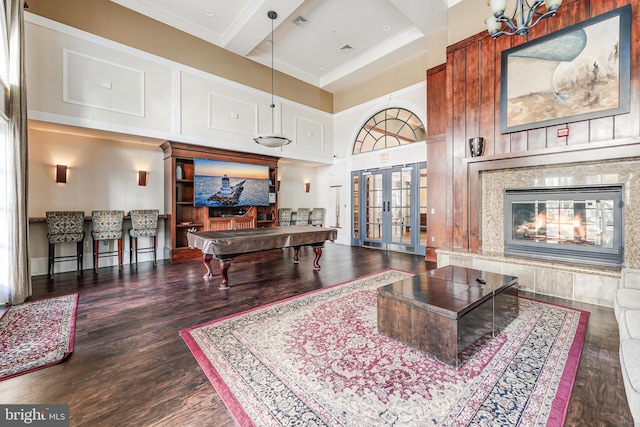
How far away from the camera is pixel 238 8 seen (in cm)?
518

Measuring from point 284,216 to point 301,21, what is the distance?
4699 millimetres

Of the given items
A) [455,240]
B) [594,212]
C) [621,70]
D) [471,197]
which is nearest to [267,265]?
[455,240]

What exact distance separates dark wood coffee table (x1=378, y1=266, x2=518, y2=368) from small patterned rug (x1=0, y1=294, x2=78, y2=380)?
258cm

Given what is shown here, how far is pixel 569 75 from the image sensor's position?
3512 mm

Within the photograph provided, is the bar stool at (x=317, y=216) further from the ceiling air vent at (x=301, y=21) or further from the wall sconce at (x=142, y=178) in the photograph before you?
the ceiling air vent at (x=301, y=21)

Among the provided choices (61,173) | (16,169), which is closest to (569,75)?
(16,169)

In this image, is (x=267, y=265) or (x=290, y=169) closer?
(x=267, y=265)

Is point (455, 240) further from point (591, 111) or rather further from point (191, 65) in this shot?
point (191, 65)

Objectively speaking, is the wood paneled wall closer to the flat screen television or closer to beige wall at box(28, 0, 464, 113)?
beige wall at box(28, 0, 464, 113)


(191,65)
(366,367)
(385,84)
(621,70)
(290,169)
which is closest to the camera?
(366,367)

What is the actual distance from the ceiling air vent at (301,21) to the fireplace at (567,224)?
502cm

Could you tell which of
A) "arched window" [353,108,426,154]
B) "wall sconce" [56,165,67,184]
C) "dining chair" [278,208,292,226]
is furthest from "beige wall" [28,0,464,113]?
"dining chair" [278,208,292,226]

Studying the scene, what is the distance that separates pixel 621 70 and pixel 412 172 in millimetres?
3748

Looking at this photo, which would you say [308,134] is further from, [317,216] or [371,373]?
[371,373]
